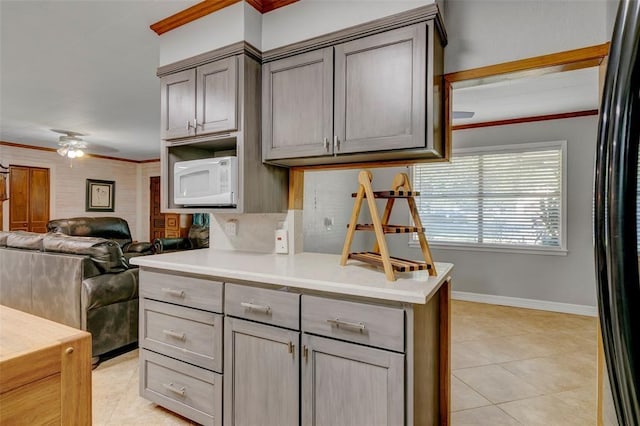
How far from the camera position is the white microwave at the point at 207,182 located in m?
2.05

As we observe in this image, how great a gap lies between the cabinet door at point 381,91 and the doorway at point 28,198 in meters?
Answer: 7.02

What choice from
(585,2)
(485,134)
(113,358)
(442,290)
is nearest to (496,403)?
(442,290)

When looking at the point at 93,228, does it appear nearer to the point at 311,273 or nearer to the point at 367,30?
the point at 311,273

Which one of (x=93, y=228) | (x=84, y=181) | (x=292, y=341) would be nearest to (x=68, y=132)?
(x=93, y=228)

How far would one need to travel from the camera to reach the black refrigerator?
243mm

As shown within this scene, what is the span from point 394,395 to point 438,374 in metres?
0.66

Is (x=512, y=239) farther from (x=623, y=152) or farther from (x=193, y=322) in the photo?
(x=623, y=152)

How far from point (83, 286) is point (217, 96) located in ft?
5.85

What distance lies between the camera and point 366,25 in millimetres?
1799

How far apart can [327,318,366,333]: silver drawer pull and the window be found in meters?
3.03

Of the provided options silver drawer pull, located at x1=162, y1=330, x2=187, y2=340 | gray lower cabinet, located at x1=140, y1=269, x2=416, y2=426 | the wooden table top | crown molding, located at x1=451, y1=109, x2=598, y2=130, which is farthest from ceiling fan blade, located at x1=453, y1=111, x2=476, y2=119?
the wooden table top

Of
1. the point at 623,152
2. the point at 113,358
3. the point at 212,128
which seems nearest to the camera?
the point at 623,152

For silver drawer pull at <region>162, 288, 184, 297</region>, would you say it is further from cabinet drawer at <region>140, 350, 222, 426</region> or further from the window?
the window

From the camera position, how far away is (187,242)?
19.2 feet
